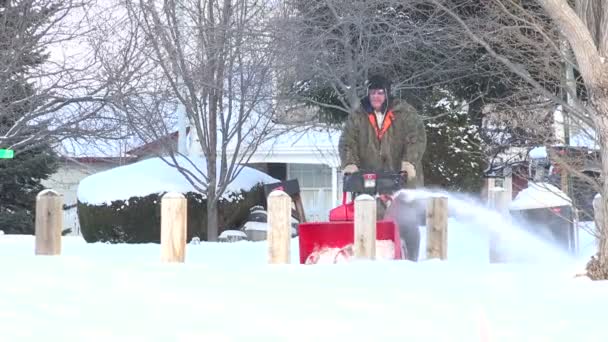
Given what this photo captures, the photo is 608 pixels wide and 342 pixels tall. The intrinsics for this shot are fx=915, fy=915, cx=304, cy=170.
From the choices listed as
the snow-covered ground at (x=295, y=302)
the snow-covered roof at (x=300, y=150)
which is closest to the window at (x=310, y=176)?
the snow-covered roof at (x=300, y=150)

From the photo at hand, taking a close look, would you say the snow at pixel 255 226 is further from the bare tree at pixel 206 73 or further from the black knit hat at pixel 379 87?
the black knit hat at pixel 379 87

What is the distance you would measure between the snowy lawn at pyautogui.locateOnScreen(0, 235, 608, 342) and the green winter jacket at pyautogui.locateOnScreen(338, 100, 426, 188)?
125 centimetres

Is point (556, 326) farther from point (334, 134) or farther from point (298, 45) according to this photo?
point (334, 134)

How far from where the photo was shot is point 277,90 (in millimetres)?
14117

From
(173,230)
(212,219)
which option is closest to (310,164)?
(212,219)

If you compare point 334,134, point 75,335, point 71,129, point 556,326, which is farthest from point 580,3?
point 334,134

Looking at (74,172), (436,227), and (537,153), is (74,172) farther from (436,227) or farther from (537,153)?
(436,227)

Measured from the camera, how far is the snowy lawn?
16.7 feet

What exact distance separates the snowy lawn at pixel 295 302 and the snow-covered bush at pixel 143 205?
266 inches

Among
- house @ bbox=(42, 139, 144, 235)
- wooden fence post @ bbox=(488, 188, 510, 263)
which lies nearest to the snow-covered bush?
wooden fence post @ bbox=(488, 188, 510, 263)

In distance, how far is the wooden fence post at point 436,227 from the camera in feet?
29.5

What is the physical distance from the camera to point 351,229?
7.98 m

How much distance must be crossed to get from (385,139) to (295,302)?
3117 millimetres

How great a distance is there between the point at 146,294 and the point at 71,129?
9459 millimetres
